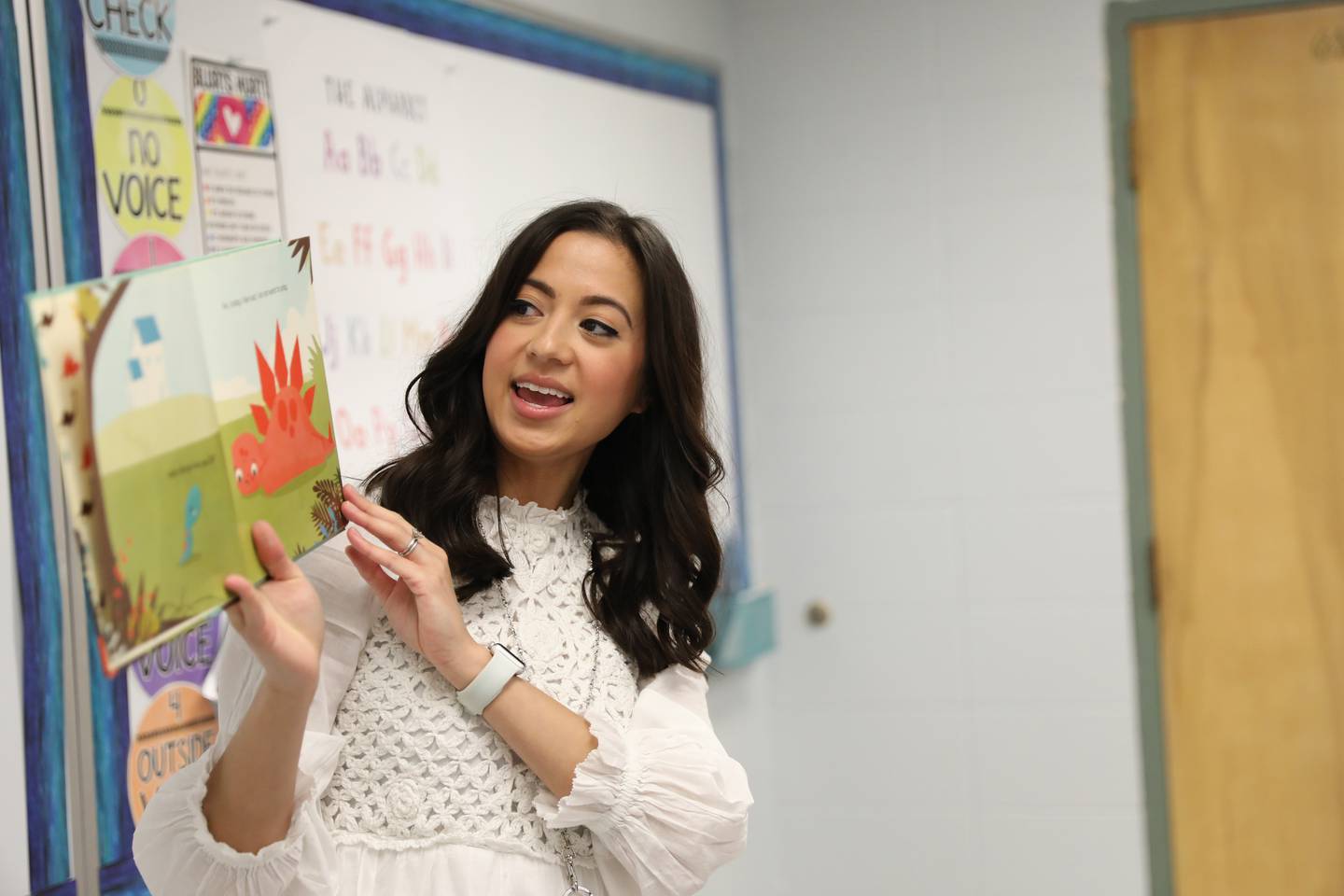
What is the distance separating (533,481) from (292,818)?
0.44 meters

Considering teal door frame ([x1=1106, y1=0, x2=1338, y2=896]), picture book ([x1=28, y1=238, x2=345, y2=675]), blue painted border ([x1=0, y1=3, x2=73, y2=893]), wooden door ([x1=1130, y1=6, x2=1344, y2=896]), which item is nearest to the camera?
picture book ([x1=28, y1=238, x2=345, y2=675])

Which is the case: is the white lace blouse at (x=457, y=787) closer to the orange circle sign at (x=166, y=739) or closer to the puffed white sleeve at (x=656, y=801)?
the puffed white sleeve at (x=656, y=801)

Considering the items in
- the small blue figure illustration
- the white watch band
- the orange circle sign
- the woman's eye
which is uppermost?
the woman's eye

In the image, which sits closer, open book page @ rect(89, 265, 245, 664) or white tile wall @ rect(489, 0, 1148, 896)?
open book page @ rect(89, 265, 245, 664)

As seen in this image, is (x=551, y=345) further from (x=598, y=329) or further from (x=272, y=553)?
(x=272, y=553)

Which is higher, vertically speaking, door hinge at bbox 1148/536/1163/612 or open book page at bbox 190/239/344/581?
open book page at bbox 190/239/344/581

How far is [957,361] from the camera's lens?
3291mm

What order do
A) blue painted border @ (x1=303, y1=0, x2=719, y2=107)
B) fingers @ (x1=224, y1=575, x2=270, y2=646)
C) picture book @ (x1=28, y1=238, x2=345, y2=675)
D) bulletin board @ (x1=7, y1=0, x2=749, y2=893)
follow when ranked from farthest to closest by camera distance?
1. blue painted border @ (x1=303, y1=0, x2=719, y2=107)
2. bulletin board @ (x1=7, y1=0, x2=749, y2=893)
3. fingers @ (x1=224, y1=575, x2=270, y2=646)
4. picture book @ (x1=28, y1=238, x2=345, y2=675)

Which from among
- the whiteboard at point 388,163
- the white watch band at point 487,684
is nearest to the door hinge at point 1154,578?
the whiteboard at point 388,163

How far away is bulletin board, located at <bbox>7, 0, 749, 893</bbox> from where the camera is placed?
165 cm

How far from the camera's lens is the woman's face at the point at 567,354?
138 cm

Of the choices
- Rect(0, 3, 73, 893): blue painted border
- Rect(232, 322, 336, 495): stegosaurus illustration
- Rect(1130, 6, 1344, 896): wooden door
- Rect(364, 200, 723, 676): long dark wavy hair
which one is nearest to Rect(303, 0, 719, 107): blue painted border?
Rect(0, 3, 73, 893): blue painted border

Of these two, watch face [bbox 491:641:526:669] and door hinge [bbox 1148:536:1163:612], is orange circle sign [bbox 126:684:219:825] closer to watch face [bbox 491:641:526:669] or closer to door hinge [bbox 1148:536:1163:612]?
watch face [bbox 491:641:526:669]

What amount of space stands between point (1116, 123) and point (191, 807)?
2.70 m
